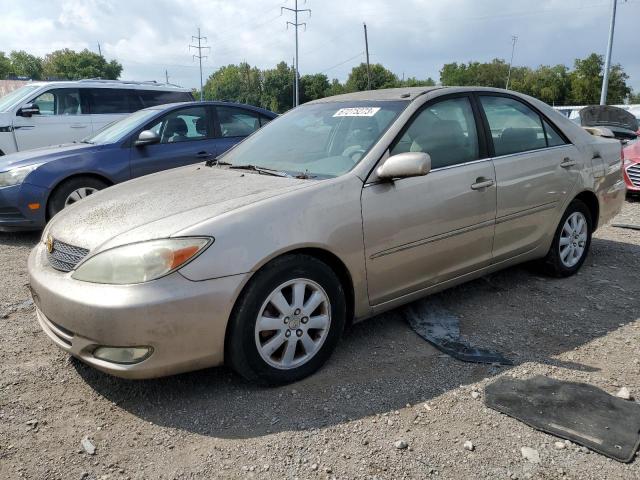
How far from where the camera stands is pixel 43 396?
2.76 metres

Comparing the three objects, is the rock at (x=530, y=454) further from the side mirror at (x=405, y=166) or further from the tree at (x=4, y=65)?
the tree at (x=4, y=65)

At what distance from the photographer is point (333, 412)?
2.60 metres

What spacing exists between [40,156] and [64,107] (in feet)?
11.7

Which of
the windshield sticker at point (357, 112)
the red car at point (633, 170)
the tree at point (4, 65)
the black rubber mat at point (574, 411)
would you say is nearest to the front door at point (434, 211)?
the windshield sticker at point (357, 112)

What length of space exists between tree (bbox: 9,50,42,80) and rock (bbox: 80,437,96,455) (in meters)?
107

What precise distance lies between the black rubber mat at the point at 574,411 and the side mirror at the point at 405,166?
121 centimetres

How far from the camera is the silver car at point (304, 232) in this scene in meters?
2.45

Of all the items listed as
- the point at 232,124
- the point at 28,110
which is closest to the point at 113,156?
the point at 232,124

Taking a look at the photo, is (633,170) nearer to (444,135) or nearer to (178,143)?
(444,135)

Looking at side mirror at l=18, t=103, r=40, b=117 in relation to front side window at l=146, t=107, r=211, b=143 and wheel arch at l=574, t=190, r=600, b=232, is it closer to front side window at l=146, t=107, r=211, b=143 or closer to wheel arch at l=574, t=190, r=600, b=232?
front side window at l=146, t=107, r=211, b=143

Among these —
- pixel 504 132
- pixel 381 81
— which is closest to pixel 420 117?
pixel 504 132

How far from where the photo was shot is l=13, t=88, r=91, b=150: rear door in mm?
8539

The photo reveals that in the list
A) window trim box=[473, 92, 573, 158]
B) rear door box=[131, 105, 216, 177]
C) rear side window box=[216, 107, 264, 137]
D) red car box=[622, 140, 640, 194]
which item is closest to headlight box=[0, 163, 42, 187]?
rear door box=[131, 105, 216, 177]

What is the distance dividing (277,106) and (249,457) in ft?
317
